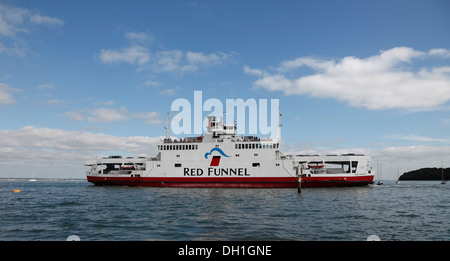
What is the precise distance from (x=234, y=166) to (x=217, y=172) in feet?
9.92

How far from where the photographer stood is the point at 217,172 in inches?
1881

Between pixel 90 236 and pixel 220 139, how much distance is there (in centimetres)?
3359

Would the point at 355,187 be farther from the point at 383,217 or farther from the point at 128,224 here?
the point at 128,224

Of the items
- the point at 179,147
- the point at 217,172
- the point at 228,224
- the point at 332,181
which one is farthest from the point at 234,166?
the point at 228,224

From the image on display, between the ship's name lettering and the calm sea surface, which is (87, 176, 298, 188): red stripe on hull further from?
the calm sea surface

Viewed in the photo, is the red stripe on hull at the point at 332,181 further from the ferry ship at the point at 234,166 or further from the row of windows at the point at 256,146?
the row of windows at the point at 256,146

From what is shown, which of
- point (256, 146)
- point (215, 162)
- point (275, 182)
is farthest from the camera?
point (215, 162)

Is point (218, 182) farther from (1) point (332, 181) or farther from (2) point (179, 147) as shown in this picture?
(1) point (332, 181)

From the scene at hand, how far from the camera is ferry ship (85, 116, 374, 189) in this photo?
46875 mm

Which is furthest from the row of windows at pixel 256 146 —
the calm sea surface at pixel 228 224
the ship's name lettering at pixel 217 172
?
the calm sea surface at pixel 228 224

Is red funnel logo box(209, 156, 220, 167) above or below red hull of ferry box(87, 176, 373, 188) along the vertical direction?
above

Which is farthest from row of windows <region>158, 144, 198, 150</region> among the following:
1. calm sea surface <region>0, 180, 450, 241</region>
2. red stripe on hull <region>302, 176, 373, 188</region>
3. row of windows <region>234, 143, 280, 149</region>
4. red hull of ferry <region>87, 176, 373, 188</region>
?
calm sea surface <region>0, 180, 450, 241</region>

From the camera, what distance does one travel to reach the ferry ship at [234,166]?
46875 millimetres
